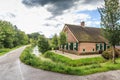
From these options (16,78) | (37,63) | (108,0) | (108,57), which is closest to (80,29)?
(108,57)

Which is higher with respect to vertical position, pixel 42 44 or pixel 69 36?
pixel 69 36

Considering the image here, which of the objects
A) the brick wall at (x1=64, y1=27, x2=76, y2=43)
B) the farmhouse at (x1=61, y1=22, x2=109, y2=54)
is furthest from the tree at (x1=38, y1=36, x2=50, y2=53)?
the brick wall at (x1=64, y1=27, x2=76, y2=43)

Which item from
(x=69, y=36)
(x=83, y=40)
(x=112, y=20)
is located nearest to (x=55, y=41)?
(x=69, y=36)

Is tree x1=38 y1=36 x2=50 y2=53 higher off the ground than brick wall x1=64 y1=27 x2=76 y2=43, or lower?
lower

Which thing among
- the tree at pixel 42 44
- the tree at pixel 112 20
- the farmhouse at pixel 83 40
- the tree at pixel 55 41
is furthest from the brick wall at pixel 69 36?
the tree at pixel 112 20

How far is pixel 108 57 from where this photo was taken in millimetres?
25156

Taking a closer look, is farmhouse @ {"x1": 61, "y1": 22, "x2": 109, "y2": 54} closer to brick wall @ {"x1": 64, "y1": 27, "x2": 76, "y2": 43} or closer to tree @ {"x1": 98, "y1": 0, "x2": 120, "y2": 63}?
brick wall @ {"x1": 64, "y1": 27, "x2": 76, "y2": 43}

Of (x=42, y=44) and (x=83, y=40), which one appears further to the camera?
(x=42, y=44)

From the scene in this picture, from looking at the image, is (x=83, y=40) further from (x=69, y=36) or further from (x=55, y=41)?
(x=55, y=41)

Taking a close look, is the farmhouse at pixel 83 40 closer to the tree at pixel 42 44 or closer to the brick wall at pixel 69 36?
the brick wall at pixel 69 36

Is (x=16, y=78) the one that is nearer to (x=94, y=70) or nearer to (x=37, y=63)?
(x=37, y=63)

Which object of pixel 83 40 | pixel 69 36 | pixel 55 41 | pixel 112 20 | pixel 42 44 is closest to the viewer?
pixel 112 20

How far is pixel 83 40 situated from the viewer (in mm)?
29844

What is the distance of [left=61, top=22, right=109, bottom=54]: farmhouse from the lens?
29.9 m
